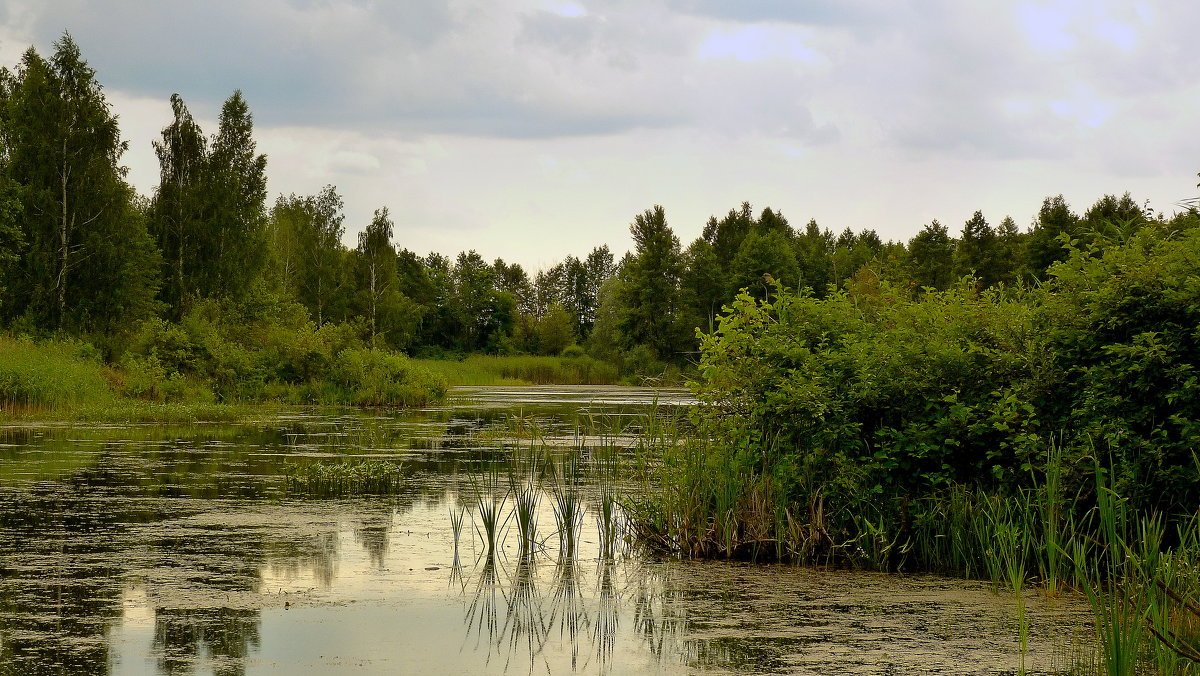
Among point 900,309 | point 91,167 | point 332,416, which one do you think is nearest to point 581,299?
point 91,167

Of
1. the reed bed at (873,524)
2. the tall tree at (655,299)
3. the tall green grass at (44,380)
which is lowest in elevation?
the reed bed at (873,524)

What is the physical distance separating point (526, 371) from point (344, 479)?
42.0m

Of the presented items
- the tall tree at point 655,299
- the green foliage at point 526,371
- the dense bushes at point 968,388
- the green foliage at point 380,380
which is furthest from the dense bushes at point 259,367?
the tall tree at point 655,299

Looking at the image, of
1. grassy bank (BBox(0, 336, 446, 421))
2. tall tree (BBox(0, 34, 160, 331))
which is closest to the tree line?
tall tree (BBox(0, 34, 160, 331))

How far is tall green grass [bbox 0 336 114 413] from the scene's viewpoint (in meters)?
21.9

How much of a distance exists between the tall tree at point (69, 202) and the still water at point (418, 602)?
73.7 feet

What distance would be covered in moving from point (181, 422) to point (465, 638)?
1793cm

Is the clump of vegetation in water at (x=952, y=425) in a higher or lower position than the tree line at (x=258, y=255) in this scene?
lower

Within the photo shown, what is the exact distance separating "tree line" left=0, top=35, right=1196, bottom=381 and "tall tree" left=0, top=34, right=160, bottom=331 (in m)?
0.04

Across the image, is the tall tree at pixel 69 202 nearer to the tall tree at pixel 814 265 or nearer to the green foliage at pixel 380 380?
the green foliage at pixel 380 380

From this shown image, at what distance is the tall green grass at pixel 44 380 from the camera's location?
2192 centimetres

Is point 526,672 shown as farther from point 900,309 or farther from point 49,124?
point 49,124

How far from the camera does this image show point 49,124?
31547 millimetres

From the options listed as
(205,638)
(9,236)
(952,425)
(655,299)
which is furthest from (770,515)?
(655,299)
